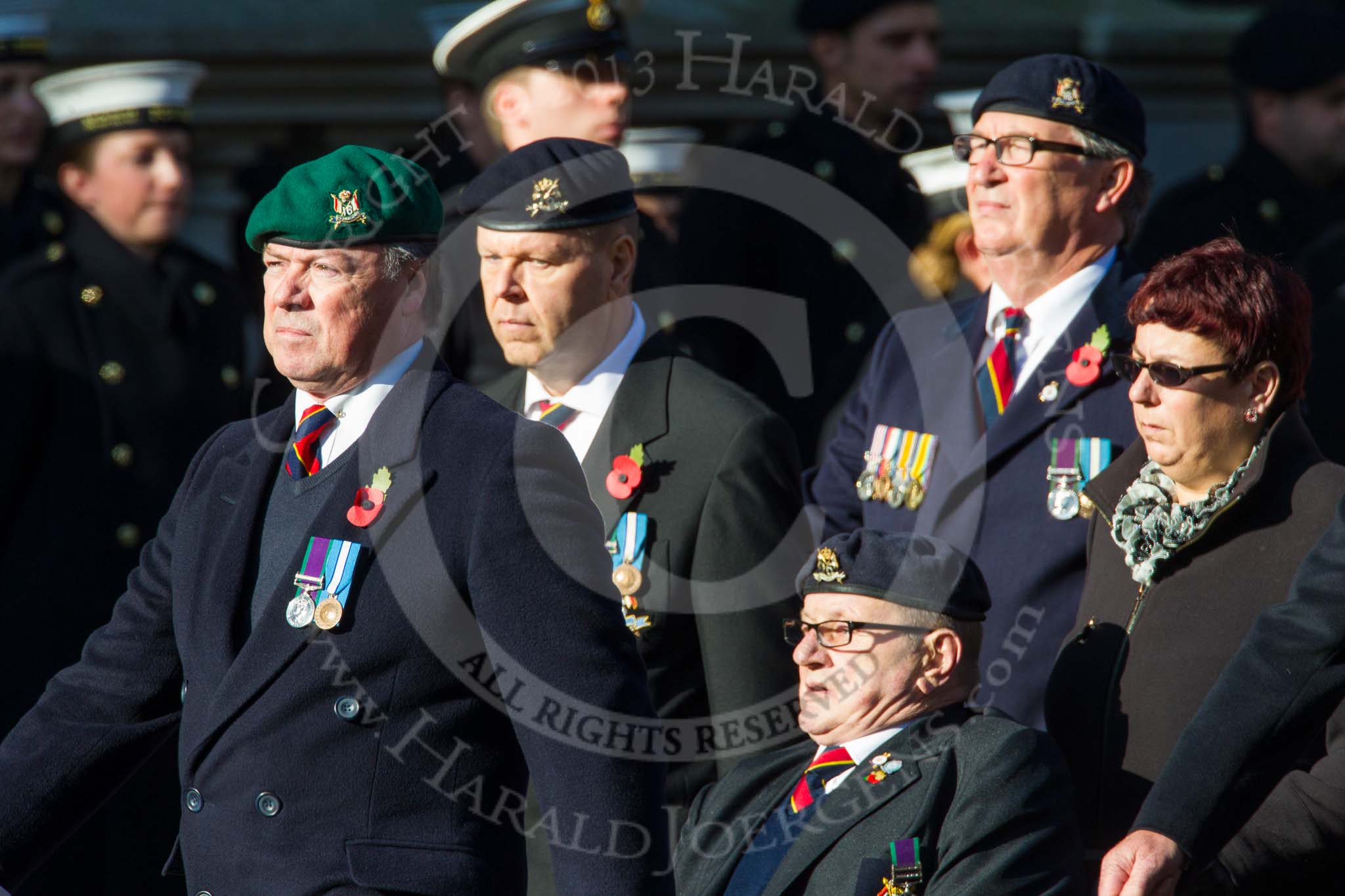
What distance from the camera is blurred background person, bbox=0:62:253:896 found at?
5637 millimetres

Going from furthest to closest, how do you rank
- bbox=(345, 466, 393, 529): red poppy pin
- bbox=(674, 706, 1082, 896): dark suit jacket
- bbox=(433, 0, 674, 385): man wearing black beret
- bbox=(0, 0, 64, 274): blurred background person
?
1. bbox=(0, 0, 64, 274): blurred background person
2. bbox=(433, 0, 674, 385): man wearing black beret
3. bbox=(674, 706, 1082, 896): dark suit jacket
4. bbox=(345, 466, 393, 529): red poppy pin

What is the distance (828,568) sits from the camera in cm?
418

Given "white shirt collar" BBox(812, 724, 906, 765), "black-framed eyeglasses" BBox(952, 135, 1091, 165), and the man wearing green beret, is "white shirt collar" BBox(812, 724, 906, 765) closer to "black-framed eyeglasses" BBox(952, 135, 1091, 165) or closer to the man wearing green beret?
the man wearing green beret

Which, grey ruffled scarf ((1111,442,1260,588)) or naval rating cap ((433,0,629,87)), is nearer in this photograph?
grey ruffled scarf ((1111,442,1260,588))

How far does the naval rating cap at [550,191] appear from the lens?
4.42 meters

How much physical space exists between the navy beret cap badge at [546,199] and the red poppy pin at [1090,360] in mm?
1136

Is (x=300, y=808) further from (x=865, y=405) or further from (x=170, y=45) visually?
(x=170, y=45)

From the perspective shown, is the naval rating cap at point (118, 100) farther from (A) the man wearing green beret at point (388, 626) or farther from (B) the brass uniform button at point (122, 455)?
(A) the man wearing green beret at point (388, 626)

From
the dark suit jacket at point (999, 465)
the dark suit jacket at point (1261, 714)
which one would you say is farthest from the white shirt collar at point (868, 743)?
the dark suit jacket at point (1261, 714)

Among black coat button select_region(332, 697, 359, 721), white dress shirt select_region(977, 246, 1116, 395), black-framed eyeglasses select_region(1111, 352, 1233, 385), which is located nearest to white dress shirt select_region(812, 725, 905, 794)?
black-framed eyeglasses select_region(1111, 352, 1233, 385)

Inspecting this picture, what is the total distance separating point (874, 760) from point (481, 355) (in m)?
1.87

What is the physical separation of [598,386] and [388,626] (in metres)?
1.29

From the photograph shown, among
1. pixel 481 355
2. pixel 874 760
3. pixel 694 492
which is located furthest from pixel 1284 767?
pixel 481 355

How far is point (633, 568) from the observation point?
4.32 meters
